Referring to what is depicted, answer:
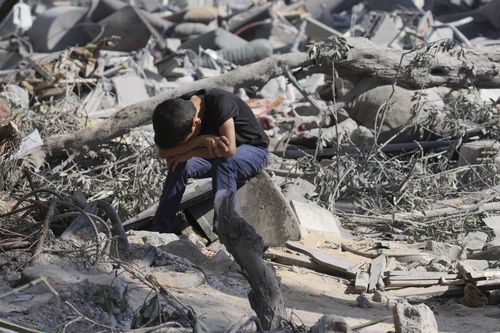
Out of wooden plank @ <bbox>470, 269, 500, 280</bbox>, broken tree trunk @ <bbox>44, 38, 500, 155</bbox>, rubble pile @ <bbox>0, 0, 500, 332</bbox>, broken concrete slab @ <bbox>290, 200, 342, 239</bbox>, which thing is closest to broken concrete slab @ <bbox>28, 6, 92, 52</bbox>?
rubble pile @ <bbox>0, 0, 500, 332</bbox>

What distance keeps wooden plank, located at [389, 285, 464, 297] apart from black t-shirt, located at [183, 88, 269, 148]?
1.51m

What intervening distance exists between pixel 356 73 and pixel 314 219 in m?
2.42

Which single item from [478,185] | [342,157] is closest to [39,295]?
[342,157]

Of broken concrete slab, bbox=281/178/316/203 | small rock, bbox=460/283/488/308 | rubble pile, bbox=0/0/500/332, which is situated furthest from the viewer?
broken concrete slab, bbox=281/178/316/203

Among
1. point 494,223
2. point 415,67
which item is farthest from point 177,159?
point 415,67

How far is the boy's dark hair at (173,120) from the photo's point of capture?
20.6ft

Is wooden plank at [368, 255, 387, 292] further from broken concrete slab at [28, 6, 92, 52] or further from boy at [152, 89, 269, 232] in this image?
broken concrete slab at [28, 6, 92, 52]

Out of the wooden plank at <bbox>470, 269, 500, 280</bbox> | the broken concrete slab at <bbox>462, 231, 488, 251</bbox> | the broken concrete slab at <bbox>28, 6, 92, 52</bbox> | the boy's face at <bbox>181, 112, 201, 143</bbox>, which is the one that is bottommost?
the broken concrete slab at <bbox>28, 6, 92, 52</bbox>

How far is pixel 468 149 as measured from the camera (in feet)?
31.2

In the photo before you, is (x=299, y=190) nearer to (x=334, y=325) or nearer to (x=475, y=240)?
(x=475, y=240)

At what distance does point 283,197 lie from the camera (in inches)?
287

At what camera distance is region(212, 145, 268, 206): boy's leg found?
672 centimetres

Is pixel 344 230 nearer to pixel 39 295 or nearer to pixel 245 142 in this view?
pixel 245 142

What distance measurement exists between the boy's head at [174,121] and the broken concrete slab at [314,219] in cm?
150
